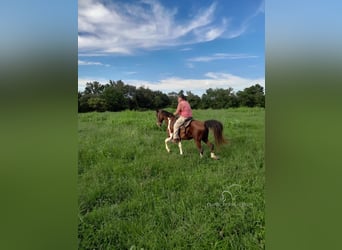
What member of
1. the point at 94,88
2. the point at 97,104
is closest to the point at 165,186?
the point at 97,104

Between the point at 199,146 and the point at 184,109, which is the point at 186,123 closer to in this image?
the point at 184,109

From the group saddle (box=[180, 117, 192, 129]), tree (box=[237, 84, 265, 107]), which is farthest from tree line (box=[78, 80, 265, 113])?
saddle (box=[180, 117, 192, 129])

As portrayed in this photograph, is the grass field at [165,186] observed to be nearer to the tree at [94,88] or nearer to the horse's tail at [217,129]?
the horse's tail at [217,129]

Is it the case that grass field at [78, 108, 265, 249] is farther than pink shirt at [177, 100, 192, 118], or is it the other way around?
pink shirt at [177, 100, 192, 118]

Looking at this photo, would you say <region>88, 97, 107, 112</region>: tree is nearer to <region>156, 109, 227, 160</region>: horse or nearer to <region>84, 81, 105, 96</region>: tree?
<region>84, 81, 105, 96</region>: tree

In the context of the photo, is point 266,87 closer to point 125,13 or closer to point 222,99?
point 222,99

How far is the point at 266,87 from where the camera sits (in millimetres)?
2145

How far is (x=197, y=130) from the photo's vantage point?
2430 mm

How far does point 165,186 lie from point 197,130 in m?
→ 0.52

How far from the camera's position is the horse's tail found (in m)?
2.40

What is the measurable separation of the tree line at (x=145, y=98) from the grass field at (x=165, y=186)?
0.21ft

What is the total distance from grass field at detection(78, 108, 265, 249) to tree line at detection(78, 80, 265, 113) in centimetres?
6
